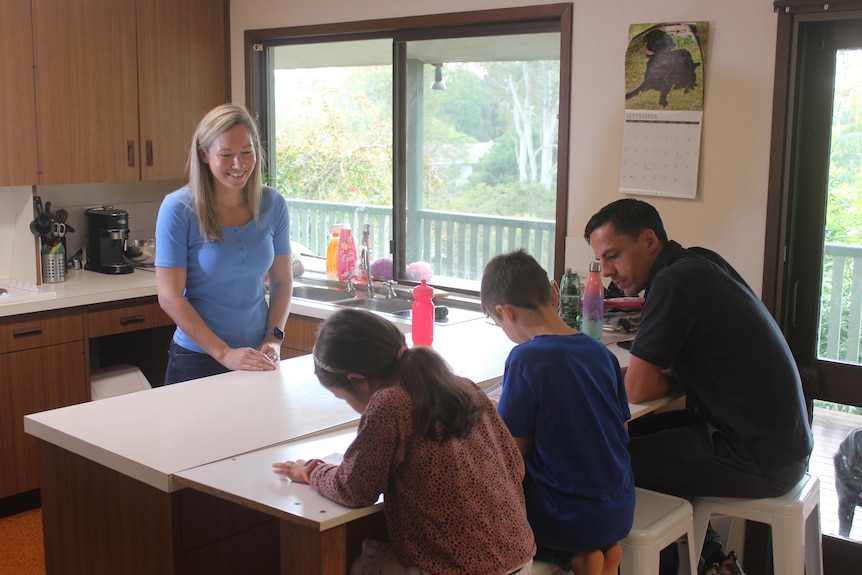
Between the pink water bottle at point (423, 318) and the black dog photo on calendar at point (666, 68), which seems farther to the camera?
the black dog photo on calendar at point (666, 68)

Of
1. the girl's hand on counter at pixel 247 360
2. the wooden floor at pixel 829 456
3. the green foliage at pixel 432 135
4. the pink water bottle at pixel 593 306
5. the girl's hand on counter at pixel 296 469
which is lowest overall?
the wooden floor at pixel 829 456

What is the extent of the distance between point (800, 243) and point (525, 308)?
1.45 m

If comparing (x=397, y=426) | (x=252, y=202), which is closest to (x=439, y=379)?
(x=397, y=426)

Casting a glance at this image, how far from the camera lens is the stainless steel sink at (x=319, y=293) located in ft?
13.2

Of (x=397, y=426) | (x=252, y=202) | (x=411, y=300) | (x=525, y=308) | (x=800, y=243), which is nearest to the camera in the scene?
(x=397, y=426)

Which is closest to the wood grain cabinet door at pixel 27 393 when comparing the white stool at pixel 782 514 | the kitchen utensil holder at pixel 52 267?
the kitchen utensil holder at pixel 52 267

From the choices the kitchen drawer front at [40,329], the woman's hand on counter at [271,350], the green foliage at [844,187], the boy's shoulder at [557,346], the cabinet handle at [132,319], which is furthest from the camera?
the cabinet handle at [132,319]

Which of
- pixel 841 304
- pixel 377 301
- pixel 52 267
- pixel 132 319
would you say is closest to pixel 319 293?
pixel 377 301

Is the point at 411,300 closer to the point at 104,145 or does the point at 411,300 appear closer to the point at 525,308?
the point at 104,145

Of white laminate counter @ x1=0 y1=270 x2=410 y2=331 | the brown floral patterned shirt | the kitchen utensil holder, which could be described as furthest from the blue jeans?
the kitchen utensil holder

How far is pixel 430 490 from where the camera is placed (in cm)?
171

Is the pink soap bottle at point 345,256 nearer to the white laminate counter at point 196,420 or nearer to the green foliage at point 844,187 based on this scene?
the white laminate counter at point 196,420

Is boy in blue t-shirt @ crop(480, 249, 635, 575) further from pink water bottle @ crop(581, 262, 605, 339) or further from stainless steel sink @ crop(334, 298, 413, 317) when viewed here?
stainless steel sink @ crop(334, 298, 413, 317)

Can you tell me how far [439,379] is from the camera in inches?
67.6
